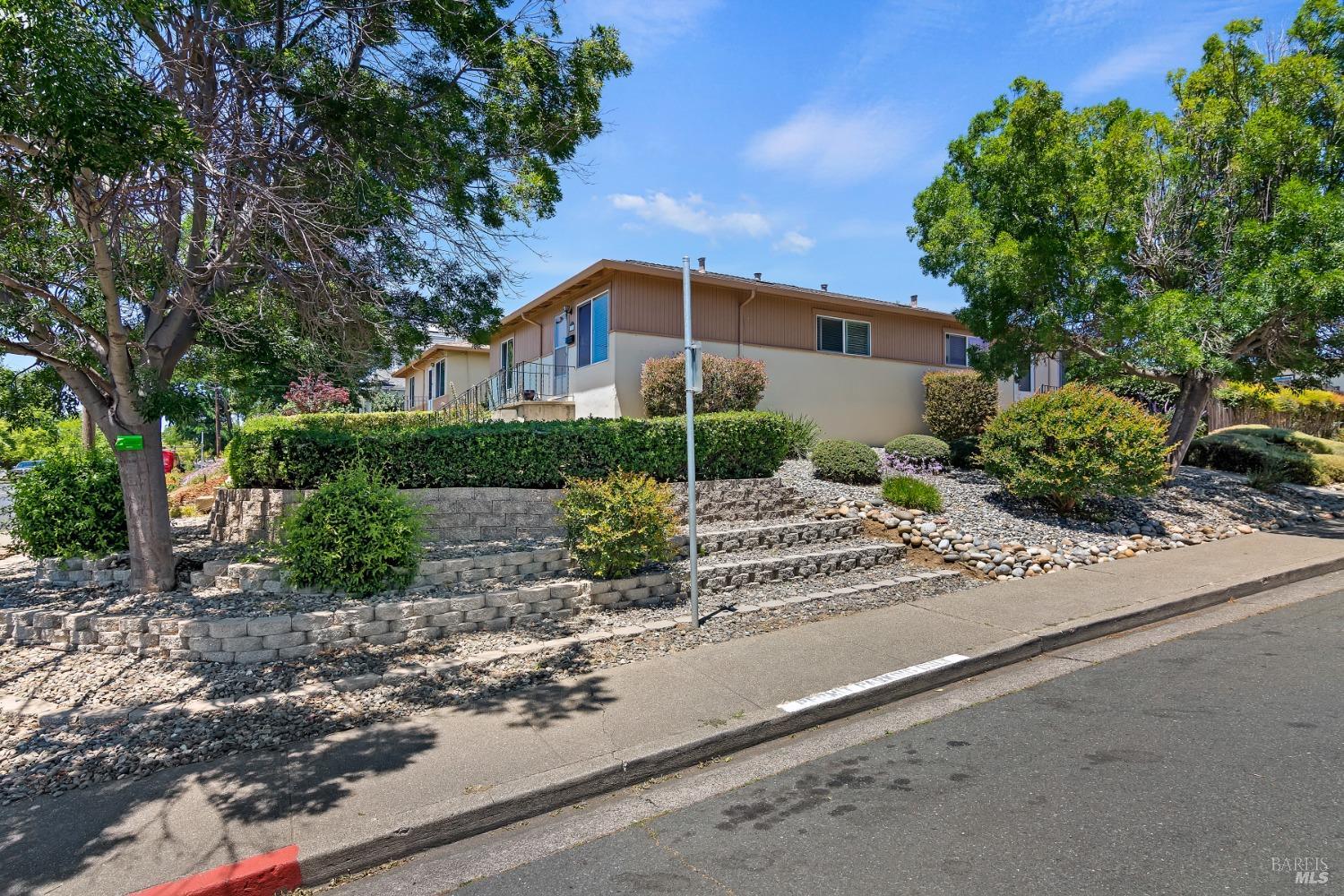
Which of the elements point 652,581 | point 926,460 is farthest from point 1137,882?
point 926,460

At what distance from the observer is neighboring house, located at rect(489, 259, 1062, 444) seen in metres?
15.4

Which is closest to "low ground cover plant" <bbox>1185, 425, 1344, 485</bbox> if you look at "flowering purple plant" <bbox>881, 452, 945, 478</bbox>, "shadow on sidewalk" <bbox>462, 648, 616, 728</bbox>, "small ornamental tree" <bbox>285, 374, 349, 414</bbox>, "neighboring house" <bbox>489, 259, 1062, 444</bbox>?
"neighboring house" <bbox>489, 259, 1062, 444</bbox>

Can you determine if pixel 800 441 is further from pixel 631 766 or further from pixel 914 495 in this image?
pixel 631 766

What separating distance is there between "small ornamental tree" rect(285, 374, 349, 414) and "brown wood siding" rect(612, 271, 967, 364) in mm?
9554

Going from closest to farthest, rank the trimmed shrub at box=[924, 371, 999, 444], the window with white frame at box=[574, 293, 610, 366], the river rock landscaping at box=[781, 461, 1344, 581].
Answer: the river rock landscaping at box=[781, 461, 1344, 581] < the window with white frame at box=[574, 293, 610, 366] < the trimmed shrub at box=[924, 371, 999, 444]

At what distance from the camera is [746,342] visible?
1670 centimetres

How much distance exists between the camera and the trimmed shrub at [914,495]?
10.7 m

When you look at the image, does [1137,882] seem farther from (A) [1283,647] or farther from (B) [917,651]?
(A) [1283,647]

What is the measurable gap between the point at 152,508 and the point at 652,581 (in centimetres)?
500

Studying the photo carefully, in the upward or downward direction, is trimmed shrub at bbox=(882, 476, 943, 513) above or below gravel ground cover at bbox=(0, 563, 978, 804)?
above

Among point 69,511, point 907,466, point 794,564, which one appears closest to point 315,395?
point 69,511

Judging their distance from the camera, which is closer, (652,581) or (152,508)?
(152,508)

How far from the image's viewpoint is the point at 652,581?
7.72 meters

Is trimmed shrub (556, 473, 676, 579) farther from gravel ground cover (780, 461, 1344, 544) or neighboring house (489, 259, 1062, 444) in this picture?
neighboring house (489, 259, 1062, 444)
